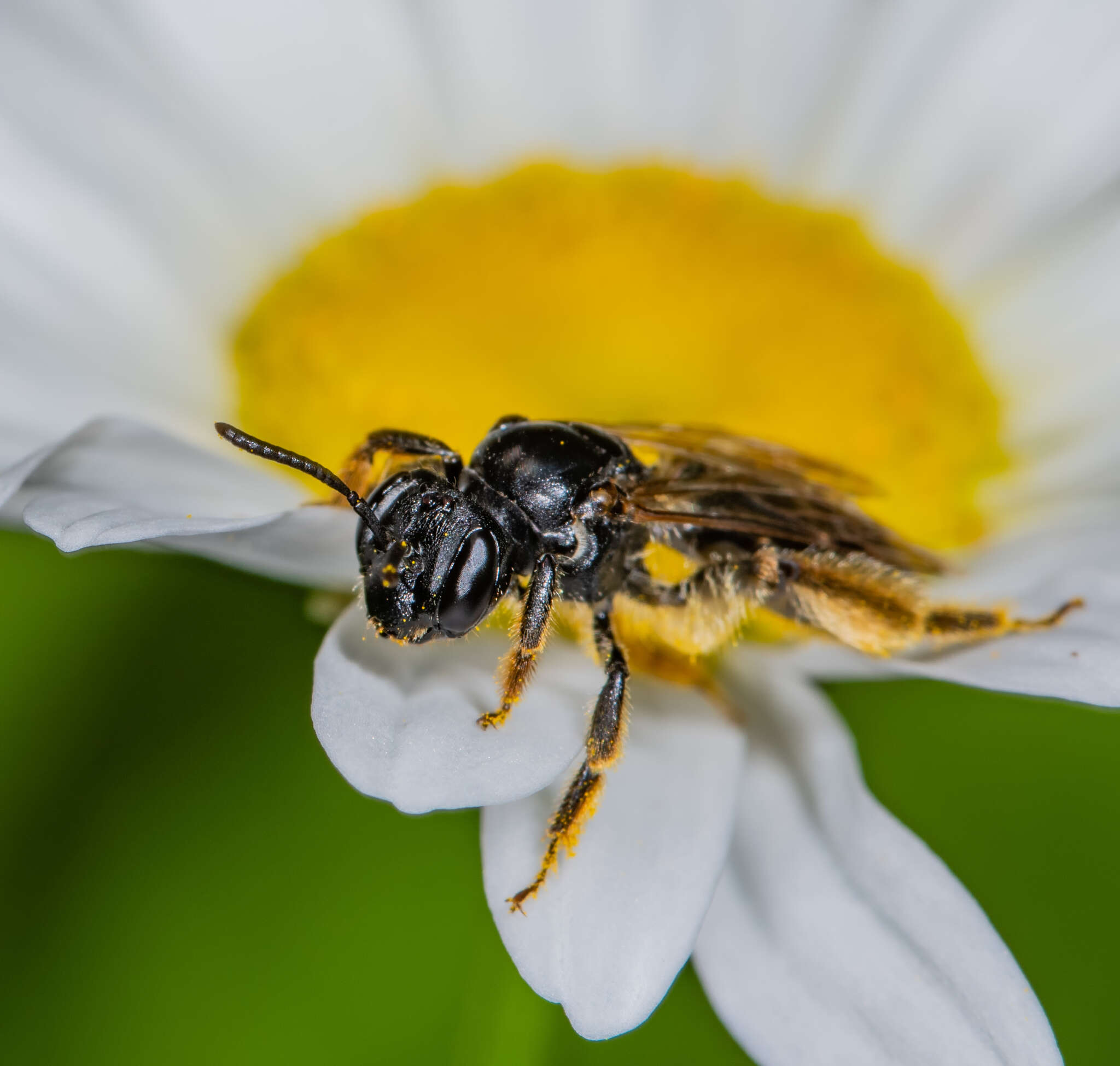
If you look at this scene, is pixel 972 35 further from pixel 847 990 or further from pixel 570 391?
pixel 847 990

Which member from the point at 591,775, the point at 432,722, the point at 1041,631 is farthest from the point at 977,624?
the point at 432,722

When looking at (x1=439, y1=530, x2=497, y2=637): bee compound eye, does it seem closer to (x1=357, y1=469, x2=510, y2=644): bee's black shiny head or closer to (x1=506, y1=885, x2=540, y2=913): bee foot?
(x1=357, y1=469, x2=510, y2=644): bee's black shiny head


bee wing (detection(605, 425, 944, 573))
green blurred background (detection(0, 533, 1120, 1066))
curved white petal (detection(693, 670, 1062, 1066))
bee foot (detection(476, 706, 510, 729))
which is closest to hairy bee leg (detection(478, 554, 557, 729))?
bee foot (detection(476, 706, 510, 729))

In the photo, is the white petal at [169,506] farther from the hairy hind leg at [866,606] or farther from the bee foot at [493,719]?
the hairy hind leg at [866,606]

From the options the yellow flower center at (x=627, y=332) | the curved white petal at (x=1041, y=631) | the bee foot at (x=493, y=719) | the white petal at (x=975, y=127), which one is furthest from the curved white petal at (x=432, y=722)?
the white petal at (x=975, y=127)

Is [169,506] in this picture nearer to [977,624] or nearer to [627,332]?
[977,624]
